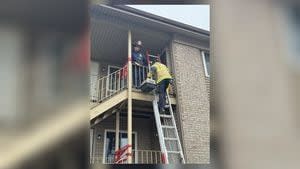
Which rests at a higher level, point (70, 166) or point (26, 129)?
point (26, 129)

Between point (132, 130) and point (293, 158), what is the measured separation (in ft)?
5.87

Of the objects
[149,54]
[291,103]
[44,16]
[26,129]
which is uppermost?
[149,54]

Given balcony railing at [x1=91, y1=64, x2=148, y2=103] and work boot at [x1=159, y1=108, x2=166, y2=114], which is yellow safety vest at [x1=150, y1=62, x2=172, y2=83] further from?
work boot at [x1=159, y1=108, x2=166, y2=114]

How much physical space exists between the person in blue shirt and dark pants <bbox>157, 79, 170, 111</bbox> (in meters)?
0.18

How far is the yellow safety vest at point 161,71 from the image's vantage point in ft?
9.23

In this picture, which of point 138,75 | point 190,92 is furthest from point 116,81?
point 190,92

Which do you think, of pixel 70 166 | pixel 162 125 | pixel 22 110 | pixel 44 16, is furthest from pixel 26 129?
pixel 162 125

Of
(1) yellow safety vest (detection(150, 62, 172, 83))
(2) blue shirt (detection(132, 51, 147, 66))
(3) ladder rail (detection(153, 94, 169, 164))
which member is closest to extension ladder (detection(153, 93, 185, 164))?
(3) ladder rail (detection(153, 94, 169, 164))

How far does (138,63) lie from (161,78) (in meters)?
0.28

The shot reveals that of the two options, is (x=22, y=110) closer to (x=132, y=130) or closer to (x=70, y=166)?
(x=70, y=166)

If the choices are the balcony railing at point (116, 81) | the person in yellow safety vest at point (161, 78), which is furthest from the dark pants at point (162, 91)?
the balcony railing at point (116, 81)

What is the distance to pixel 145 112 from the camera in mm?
2883

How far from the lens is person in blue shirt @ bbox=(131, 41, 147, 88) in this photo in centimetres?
275

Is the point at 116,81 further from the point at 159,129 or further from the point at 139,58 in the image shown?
the point at 159,129
